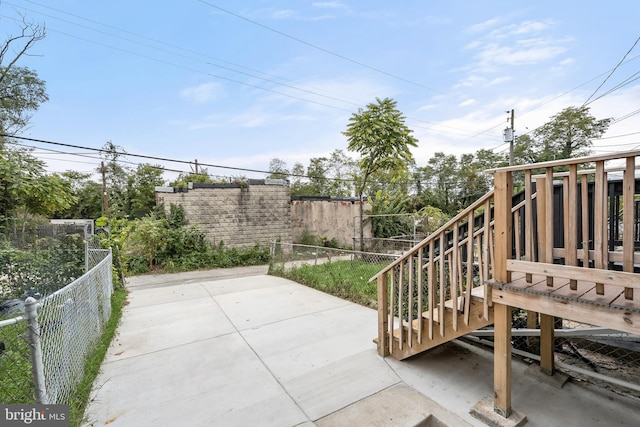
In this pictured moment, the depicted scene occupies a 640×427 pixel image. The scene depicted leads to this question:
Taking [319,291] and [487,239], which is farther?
[319,291]

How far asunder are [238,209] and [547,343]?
930 centimetres

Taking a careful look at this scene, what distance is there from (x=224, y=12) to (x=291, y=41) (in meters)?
→ 2.32

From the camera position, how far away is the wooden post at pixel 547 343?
254 cm

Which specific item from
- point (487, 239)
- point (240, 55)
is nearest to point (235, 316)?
point (487, 239)

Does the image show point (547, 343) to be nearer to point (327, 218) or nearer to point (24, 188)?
point (24, 188)

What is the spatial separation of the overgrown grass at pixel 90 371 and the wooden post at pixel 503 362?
10.2 feet

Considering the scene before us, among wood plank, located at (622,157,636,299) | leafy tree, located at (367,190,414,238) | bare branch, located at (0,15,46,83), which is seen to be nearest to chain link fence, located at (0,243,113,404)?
wood plank, located at (622,157,636,299)

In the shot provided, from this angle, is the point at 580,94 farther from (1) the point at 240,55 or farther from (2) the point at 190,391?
(2) the point at 190,391

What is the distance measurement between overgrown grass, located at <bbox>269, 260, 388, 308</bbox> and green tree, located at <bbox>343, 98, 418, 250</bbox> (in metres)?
4.03

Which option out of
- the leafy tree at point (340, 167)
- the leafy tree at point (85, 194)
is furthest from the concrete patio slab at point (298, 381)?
the leafy tree at point (85, 194)

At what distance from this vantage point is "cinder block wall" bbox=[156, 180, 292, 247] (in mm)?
9516

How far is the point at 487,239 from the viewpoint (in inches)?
Result: 85.0

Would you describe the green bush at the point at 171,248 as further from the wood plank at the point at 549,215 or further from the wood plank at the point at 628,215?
the wood plank at the point at 628,215

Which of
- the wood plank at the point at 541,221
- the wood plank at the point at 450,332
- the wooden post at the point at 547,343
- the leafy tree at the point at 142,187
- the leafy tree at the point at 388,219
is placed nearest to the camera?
the wood plank at the point at 541,221
